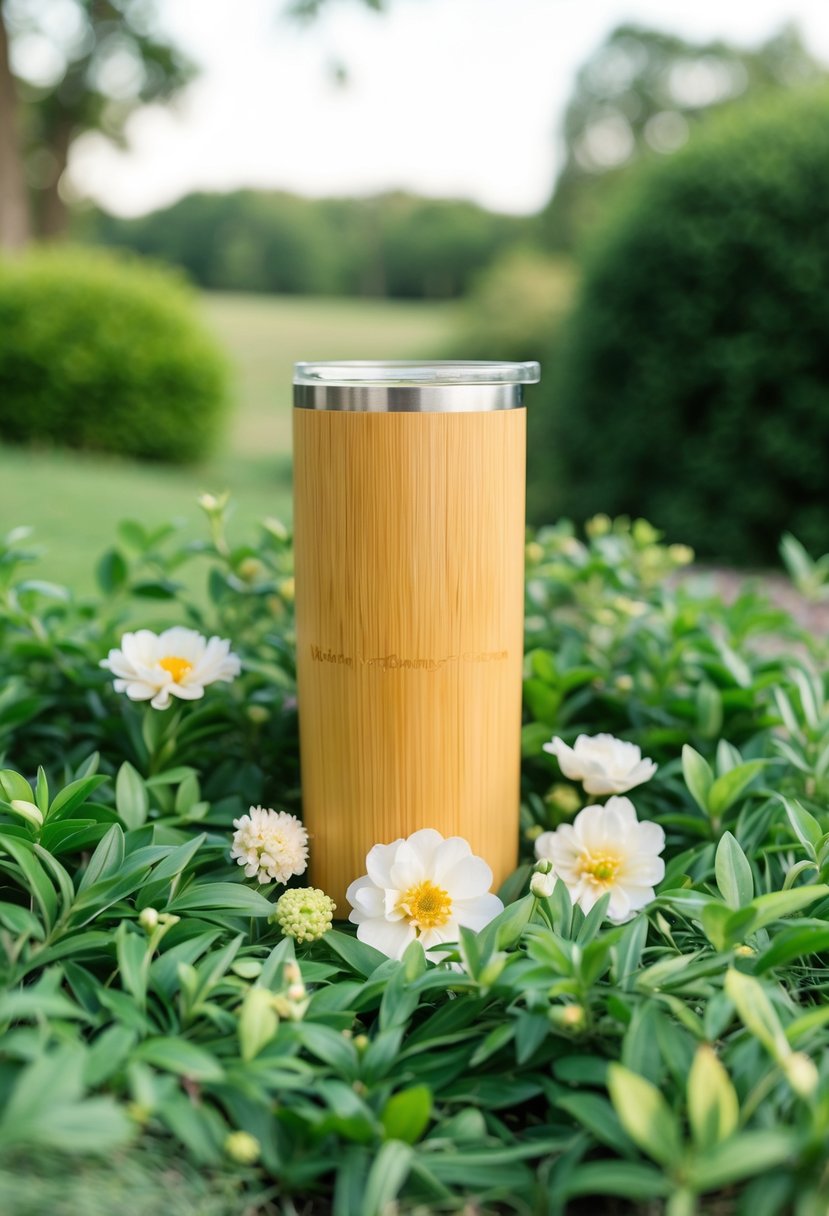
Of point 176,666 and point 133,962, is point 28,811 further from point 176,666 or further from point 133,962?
point 176,666

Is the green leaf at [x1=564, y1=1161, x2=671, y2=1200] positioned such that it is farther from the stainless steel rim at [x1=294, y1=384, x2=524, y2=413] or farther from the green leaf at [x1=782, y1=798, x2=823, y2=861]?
the stainless steel rim at [x1=294, y1=384, x2=524, y2=413]

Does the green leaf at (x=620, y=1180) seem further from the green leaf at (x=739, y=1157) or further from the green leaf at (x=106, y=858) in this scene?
the green leaf at (x=106, y=858)

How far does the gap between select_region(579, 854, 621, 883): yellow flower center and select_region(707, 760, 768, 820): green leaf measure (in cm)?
21

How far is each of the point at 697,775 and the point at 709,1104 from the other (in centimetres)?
74

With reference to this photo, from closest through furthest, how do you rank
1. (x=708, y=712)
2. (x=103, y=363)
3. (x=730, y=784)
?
(x=730, y=784) < (x=708, y=712) < (x=103, y=363)

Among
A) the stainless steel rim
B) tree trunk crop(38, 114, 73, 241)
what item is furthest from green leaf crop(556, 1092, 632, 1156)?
tree trunk crop(38, 114, 73, 241)

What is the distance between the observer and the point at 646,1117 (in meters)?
1.12

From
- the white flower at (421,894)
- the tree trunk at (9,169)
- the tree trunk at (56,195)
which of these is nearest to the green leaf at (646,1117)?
the white flower at (421,894)

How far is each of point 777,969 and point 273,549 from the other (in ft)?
4.46

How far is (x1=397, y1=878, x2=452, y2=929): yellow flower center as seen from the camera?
1590 millimetres

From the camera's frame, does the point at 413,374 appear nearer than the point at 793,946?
No

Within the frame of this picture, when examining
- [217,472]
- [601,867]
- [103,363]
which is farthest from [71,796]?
[217,472]

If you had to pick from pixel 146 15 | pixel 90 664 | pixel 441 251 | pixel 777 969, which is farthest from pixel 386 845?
pixel 441 251

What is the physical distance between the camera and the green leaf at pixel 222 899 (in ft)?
5.10
